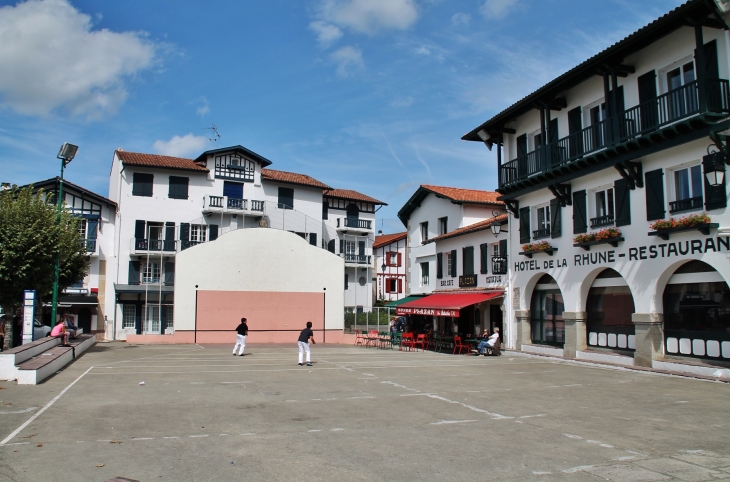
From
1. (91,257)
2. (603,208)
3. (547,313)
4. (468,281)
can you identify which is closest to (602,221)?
(603,208)

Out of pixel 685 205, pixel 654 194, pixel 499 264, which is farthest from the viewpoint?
pixel 499 264

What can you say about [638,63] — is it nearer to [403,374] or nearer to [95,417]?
[403,374]

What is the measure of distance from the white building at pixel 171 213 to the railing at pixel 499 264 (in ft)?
60.5

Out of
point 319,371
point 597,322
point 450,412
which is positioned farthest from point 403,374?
point 597,322

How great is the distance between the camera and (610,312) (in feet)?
69.4

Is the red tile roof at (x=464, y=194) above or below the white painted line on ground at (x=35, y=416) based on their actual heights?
above

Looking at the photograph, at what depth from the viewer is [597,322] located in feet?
71.5

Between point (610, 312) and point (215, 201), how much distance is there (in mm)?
32976

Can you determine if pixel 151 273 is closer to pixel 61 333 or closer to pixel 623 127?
pixel 61 333

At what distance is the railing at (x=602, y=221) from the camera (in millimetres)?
20359

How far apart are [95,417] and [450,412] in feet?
21.1

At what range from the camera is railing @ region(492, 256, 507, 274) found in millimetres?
27000

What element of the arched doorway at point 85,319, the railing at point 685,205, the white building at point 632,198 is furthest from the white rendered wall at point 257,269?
the railing at point 685,205

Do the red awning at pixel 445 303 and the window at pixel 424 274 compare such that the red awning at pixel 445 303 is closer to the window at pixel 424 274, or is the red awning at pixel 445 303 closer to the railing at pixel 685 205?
the window at pixel 424 274
